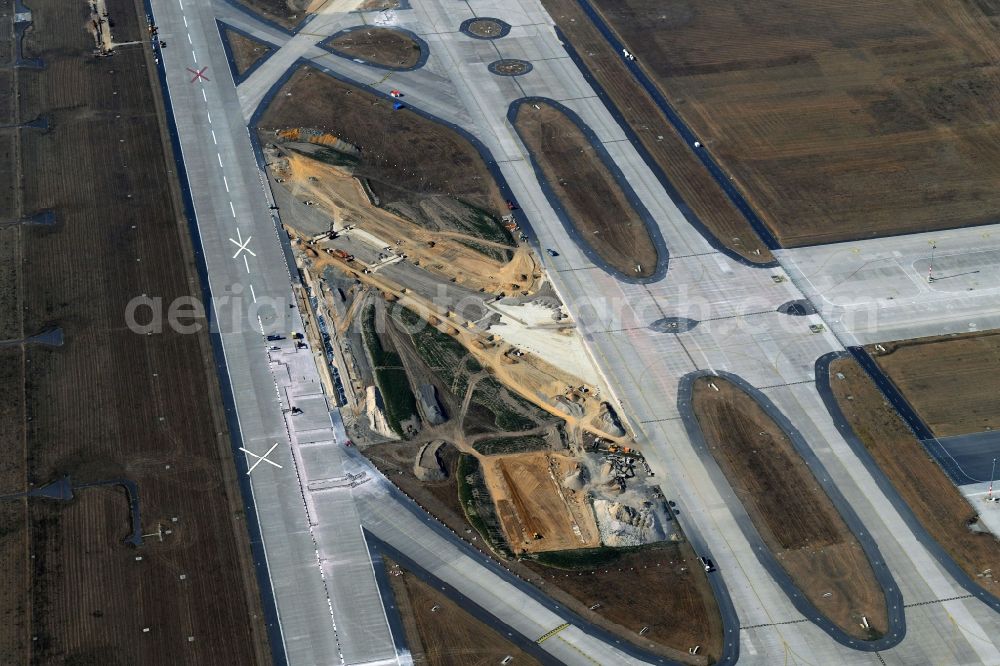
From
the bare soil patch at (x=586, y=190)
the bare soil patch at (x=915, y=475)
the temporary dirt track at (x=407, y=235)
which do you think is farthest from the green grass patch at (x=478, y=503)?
the bare soil patch at (x=915, y=475)

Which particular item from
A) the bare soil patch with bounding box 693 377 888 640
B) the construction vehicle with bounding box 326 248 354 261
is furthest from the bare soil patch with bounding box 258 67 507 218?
the bare soil patch with bounding box 693 377 888 640

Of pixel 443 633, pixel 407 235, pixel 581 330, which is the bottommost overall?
pixel 443 633

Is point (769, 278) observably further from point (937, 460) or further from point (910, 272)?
point (937, 460)

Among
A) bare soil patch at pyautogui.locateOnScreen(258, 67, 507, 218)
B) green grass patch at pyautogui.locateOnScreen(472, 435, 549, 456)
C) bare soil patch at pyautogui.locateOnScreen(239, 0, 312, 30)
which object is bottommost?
green grass patch at pyautogui.locateOnScreen(472, 435, 549, 456)

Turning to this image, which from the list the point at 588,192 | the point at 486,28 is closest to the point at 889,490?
the point at 588,192

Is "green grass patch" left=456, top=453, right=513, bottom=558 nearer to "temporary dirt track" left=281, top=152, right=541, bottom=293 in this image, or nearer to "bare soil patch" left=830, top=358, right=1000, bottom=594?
"temporary dirt track" left=281, top=152, right=541, bottom=293

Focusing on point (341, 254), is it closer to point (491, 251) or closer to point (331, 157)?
point (491, 251)
